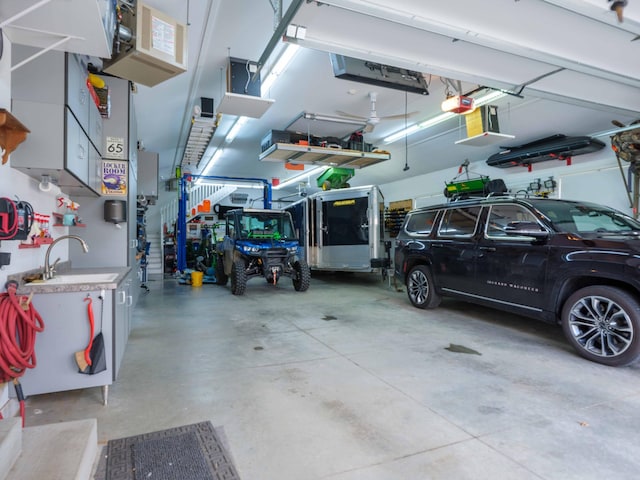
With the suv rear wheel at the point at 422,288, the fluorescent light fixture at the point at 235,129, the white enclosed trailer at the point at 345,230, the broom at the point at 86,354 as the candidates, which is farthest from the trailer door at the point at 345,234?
the broom at the point at 86,354

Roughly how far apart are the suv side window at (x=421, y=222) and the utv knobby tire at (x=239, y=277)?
10.5 ft

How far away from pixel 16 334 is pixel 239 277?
15.2 ft

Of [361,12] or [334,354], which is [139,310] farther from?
[361,12]

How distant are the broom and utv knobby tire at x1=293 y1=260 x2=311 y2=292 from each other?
485 centimetres

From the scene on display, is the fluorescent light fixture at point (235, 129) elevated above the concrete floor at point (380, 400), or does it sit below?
above

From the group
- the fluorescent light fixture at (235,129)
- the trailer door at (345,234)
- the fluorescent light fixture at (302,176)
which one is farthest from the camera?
the fluorescent light fixture at (302,176)

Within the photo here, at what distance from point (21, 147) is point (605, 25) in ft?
15.7

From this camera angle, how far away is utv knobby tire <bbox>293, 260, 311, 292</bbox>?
278 inches

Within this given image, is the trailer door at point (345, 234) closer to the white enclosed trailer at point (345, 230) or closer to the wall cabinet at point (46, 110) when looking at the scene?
the white enclosed trailer at point (345, 230)

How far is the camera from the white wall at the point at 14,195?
2141mm

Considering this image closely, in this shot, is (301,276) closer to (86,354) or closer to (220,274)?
(220,274)

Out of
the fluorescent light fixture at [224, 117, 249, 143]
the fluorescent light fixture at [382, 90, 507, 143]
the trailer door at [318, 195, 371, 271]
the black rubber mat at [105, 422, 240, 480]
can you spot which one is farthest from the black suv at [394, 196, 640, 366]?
the fluorescent light fixture at [224, 117, 249, 143]

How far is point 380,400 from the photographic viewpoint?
2408 mm

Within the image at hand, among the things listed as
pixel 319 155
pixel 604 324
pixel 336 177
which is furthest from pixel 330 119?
pixel 604 324
